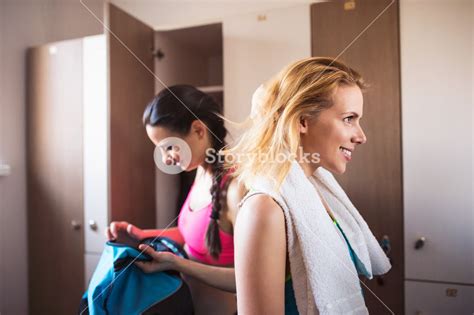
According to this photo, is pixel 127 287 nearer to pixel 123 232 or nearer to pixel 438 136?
pixel 123 232

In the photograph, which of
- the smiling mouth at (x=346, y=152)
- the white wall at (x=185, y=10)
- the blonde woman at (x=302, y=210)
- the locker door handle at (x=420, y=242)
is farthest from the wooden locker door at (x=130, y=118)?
the locker door handle at (x=420, y=242)

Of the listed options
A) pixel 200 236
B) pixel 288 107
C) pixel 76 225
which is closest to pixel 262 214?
pixel 288 107

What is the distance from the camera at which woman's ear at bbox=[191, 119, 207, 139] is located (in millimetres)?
586

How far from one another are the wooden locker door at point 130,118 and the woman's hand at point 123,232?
27mm

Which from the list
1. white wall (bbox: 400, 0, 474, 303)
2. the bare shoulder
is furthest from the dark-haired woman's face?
white wall (bbox: 400, 0, 474, 303)

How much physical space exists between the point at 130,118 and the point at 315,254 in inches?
19.0

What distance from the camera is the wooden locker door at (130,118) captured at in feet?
2.16

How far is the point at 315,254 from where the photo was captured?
0.40 meters

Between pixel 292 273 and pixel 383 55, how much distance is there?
37cm

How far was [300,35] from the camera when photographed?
555mm

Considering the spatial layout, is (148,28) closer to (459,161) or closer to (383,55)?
(383,55)

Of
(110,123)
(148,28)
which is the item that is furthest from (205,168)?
(148,28)

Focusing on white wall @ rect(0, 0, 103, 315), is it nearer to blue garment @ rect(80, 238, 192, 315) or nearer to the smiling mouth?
blue garment @ rect(80, 238, 192, 315)

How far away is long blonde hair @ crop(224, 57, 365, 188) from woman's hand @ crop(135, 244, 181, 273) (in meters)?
0.22
